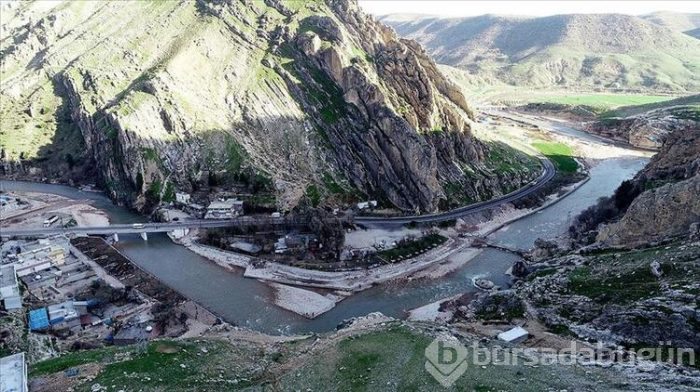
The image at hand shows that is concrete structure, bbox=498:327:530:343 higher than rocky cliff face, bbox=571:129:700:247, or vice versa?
rocky cliff face, bbox=571:129:700:247

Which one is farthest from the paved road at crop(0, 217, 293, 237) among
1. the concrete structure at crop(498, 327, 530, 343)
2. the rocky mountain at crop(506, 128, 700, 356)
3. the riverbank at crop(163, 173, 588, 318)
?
the concrete structure at crop(498, 327, 530, 343)

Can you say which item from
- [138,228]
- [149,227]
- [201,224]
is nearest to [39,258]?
[138,228]

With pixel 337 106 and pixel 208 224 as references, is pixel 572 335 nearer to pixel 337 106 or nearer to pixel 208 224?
pixel 208 224

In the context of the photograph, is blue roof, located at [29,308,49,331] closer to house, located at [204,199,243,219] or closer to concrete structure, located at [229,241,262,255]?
concrete structure, located at [229,241,262,255]

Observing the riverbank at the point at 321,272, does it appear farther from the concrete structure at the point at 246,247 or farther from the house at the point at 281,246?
the house at the point at 281,246

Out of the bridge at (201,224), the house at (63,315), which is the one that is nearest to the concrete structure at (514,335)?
the bridge at (201,224)

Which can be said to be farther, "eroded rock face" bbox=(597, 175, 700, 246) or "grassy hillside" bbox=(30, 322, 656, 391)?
"eroded rock face" bbox=(597, 175, 700, 246)

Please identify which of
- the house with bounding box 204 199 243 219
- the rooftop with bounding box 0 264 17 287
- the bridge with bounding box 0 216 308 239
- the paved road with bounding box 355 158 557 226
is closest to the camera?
the rooftop with bounding box 0 264 17 287
